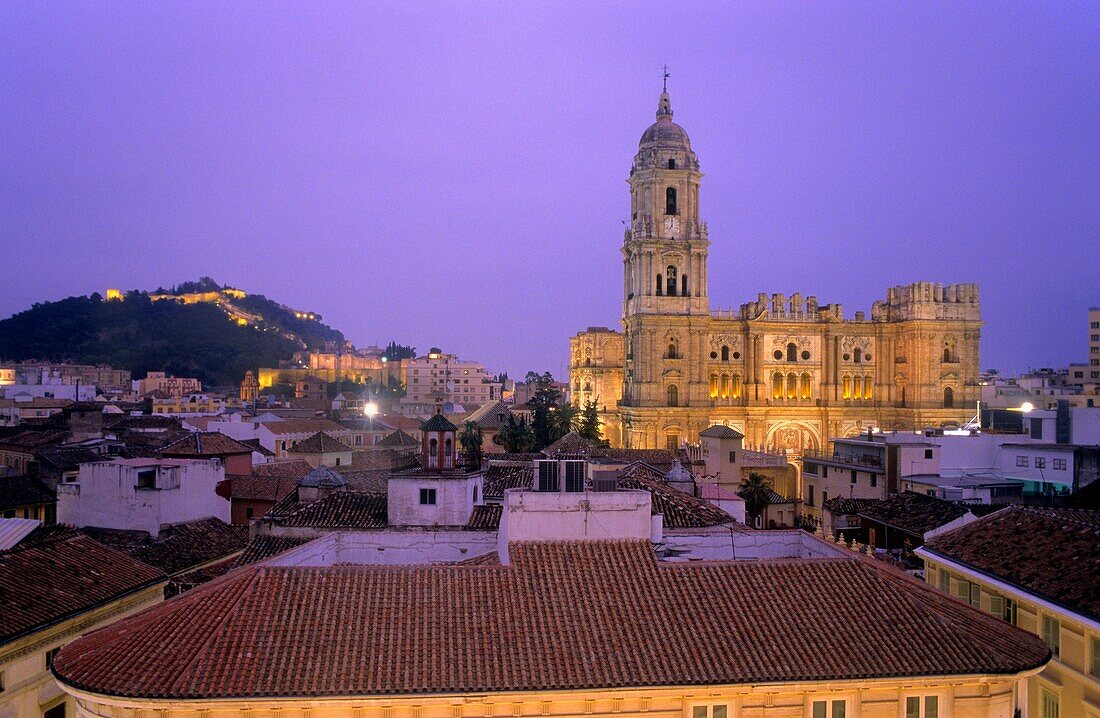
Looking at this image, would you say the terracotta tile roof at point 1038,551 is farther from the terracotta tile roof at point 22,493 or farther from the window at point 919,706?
the terracotta tile roof at point 22,493

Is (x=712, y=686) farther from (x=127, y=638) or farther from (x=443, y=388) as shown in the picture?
(x=443, y=388)

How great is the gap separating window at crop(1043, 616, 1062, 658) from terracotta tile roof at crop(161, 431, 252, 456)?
1490 inches

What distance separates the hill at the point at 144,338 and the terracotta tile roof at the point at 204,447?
100418mm

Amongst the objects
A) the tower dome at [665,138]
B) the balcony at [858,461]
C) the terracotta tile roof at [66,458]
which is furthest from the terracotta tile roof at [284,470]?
the tower dome at [665,138]

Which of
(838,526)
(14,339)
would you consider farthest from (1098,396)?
(14,339)

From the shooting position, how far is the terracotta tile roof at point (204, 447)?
44094 mm

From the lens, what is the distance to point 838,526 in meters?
36.6

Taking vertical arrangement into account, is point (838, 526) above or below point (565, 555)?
below

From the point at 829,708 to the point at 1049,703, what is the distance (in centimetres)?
701

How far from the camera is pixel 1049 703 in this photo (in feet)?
57.6

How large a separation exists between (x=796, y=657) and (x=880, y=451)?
35.6m

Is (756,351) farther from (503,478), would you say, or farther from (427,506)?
(427,506)

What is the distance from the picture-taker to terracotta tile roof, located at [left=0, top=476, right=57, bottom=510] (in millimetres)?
37906

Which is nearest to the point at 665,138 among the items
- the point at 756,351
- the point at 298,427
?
the point at 756,351
